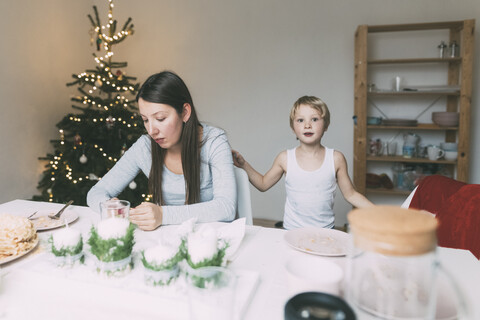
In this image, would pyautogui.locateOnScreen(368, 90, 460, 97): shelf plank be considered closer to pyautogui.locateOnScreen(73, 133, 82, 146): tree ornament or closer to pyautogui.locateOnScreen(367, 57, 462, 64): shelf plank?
pyautogui.locateOnScreen(367, 57, 462, 64): shelf plank

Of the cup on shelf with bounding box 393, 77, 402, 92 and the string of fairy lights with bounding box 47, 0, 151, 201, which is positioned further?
the cup on shelf with bounding box 393, 77, 402, 92

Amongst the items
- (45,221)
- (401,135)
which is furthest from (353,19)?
(45,221)

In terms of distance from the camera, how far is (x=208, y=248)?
2.44 feet

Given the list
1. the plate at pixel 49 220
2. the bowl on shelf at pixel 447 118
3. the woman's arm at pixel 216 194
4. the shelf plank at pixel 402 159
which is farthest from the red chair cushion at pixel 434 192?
the bowl on shelf at pixel 447 118

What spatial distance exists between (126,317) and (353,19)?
11.5ft

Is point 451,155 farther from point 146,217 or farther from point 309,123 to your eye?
point 146,217

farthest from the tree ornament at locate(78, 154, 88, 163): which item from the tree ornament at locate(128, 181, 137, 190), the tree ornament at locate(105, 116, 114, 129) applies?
the tree ornament at locate(128, 181, 137, 190)

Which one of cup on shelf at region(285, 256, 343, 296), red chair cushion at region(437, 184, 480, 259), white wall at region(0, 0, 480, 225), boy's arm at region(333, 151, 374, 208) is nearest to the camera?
cup on shelf at region(285, 256, 343, 296)

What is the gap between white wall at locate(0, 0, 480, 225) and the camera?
3.10 meters

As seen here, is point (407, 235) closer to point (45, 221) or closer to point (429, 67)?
point (45, 221)

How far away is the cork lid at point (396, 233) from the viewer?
1.68 feet

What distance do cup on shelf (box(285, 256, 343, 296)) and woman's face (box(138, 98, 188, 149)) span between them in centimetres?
88

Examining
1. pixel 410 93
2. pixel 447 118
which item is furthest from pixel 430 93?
pixel 447 118

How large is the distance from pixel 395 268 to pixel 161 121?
3.34ft
